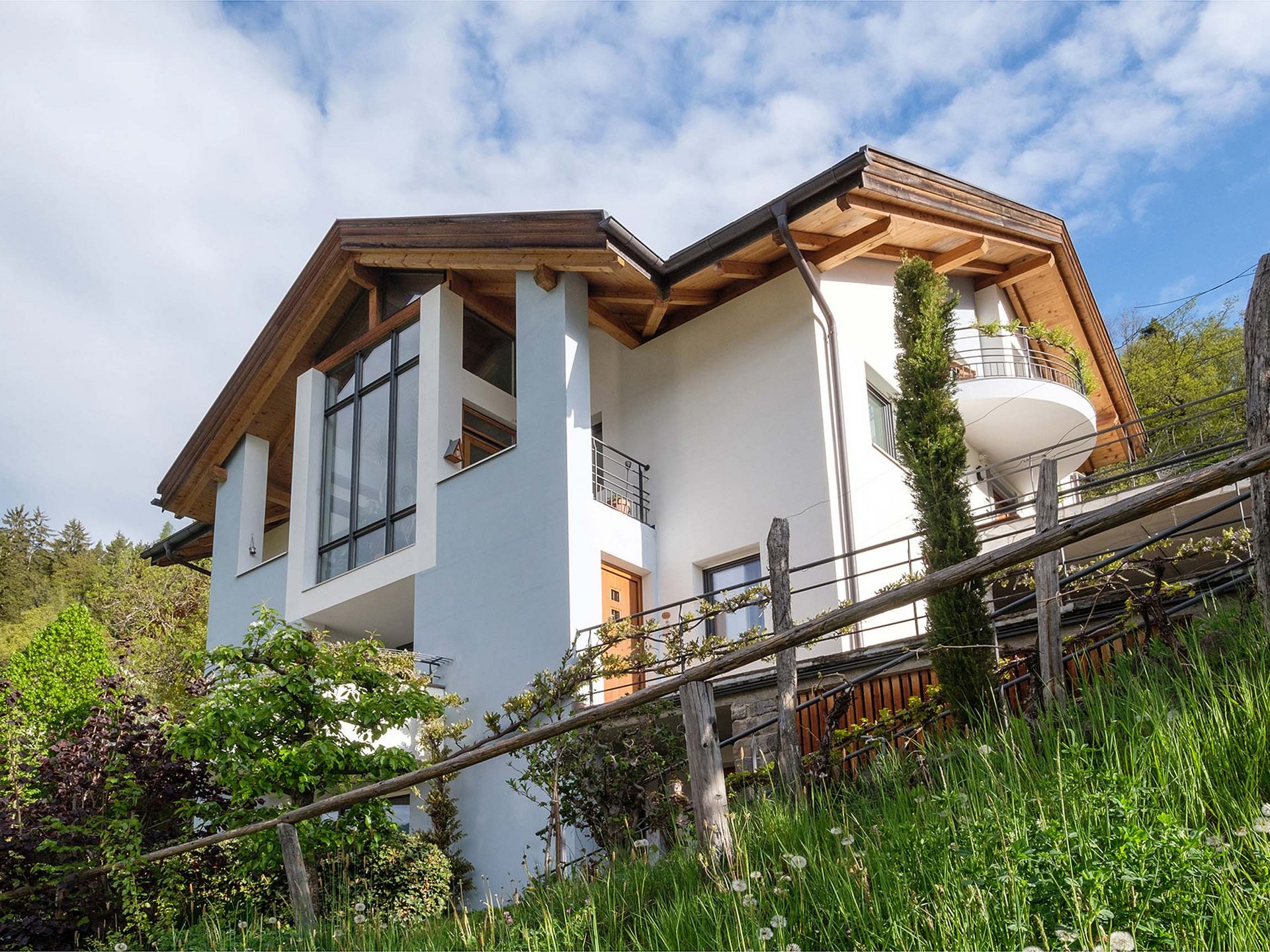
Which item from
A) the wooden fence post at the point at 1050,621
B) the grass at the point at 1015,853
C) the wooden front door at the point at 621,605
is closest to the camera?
the grass at the point at 1015,853

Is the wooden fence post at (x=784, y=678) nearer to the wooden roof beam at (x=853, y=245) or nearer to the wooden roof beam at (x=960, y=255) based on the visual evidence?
the wooden roof beam at (x=853, y=245)

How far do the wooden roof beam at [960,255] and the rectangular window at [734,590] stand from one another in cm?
479

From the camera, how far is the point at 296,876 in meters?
6.74

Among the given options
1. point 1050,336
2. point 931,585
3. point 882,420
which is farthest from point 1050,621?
point 1050,336

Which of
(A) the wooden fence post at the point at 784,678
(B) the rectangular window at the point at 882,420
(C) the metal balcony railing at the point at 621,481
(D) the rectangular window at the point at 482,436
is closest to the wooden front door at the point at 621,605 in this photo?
(C) the metal balcony railing at the point at 621,481

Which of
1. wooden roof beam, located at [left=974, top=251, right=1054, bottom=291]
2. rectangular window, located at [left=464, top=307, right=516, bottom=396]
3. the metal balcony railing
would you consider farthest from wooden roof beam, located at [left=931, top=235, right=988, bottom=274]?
rectangular window, located at [left=464, top=307, right=516, bottom=396]

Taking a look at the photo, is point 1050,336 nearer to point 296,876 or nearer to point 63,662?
point 296,876

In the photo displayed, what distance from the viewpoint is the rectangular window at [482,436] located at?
1497 centimetres

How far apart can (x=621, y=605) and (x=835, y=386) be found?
375 cm

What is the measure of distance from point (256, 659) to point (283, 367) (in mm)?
8498

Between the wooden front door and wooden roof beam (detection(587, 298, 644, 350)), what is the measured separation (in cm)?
336

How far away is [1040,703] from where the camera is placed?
616cm

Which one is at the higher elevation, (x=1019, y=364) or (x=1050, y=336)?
(x=1019, y=364)

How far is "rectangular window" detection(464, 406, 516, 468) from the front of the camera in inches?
589
